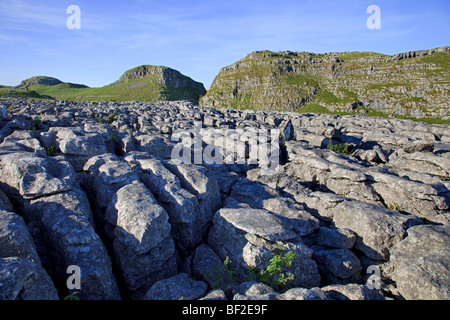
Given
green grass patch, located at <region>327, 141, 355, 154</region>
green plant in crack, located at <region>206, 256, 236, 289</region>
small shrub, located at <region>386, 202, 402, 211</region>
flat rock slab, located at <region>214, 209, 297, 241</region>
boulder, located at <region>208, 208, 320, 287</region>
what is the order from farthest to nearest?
green grass patch, located at <region>327, 141, 355, 154</region> < small shrub, located at <region>386, 202, 402, 211</region> < flat rock slab, located at <region>214, 209, 297, 241</region> < boulder, located at <region>208, 208, 320, 287</region> < green plant in crack, located at <region>206, 256, 236, 289</region>


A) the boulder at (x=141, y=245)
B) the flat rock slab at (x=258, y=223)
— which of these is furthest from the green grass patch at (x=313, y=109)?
the boulder at (x=141, y=245)

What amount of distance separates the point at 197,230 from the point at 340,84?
136816 mm

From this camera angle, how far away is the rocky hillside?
321 ft

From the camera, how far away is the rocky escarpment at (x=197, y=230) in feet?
26.1

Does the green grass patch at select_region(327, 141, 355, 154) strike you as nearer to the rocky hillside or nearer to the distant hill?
the rocky hillside

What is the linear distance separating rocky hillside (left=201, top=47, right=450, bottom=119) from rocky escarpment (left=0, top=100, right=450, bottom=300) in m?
99.8

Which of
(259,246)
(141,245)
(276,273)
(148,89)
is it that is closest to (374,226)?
(276,273)

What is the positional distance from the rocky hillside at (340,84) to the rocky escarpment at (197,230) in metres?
99.8

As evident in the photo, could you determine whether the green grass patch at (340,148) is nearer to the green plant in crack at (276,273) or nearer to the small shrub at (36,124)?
the green plant in crack at (276,273)

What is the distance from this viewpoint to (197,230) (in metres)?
11.8

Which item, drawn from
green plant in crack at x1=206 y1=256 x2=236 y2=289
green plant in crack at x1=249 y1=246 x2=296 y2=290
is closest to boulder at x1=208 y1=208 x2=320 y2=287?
green plant in crack at x1=249 y1=246 x2=296 y2=290
